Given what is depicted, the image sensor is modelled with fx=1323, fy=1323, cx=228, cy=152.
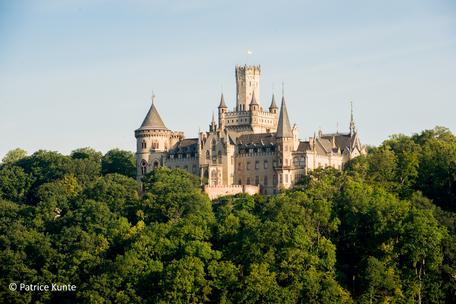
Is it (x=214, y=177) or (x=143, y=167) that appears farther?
(x=143, y=167)

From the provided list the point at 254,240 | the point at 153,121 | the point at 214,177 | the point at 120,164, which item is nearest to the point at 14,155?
the point at 120,164

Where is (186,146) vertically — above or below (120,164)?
above

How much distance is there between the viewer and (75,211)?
411 feet

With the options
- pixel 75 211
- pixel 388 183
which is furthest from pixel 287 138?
pixel 75 211

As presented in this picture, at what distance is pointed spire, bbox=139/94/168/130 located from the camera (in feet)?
496

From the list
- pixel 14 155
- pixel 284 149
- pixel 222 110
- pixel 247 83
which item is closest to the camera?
pixel 284 149

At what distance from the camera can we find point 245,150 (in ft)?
476

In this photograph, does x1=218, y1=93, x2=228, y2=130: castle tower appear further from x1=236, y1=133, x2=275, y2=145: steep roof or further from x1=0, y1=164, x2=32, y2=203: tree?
x1=0, y1=164, x2=32, y2=203: tree

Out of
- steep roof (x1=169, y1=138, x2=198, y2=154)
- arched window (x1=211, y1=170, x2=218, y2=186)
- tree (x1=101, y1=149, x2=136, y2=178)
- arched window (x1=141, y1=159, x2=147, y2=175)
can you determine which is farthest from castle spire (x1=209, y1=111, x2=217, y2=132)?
tree (x1=101, y1=149, x2=136, y2=178)

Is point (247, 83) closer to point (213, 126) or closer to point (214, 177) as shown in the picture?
point (213, 126)

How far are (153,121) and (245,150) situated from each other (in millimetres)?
13113

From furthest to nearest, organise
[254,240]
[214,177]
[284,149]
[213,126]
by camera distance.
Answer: [213,126]
[214,177]
[284,149]
[254,240]

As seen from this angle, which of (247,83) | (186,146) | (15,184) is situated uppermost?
(247,83)

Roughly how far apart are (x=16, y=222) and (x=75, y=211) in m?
5.88
